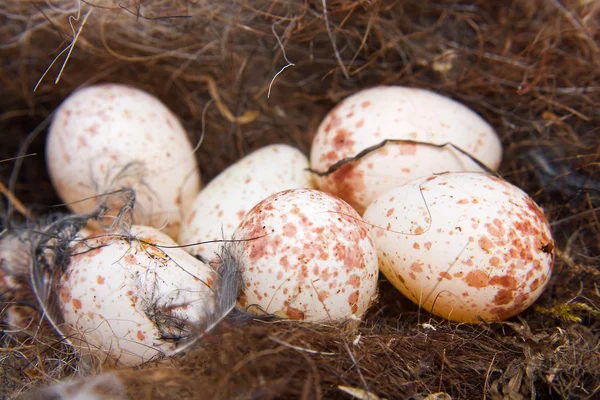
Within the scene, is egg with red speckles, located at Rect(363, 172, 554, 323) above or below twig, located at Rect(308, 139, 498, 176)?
below

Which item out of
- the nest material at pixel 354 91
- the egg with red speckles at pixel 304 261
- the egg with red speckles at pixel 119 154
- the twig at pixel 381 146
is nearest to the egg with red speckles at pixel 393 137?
the twig at pixel 381 146

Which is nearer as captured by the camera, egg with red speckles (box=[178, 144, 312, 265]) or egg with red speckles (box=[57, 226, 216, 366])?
egg with red speckles (box=[57, 226, 216, 366])

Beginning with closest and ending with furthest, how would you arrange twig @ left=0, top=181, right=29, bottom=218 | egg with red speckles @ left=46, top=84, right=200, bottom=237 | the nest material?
the nest material
egg with red speckles @ left=46, top=84, right=200, bottom=237
twig @ left=0, top=181, right=29, bottom=218

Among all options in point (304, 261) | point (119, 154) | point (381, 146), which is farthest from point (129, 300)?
point (381, 146)

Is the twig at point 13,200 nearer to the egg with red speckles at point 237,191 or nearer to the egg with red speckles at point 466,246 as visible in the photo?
the egg with red speckles at point 237,191

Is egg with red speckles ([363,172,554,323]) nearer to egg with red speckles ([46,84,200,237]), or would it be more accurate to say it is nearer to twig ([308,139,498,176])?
twig ([308,139,498,176])

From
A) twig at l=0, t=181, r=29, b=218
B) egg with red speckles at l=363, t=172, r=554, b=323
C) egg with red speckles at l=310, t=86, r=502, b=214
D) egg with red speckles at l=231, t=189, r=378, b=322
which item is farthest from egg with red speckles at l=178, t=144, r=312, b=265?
twig at l=0, t=181, r=29, b=218
